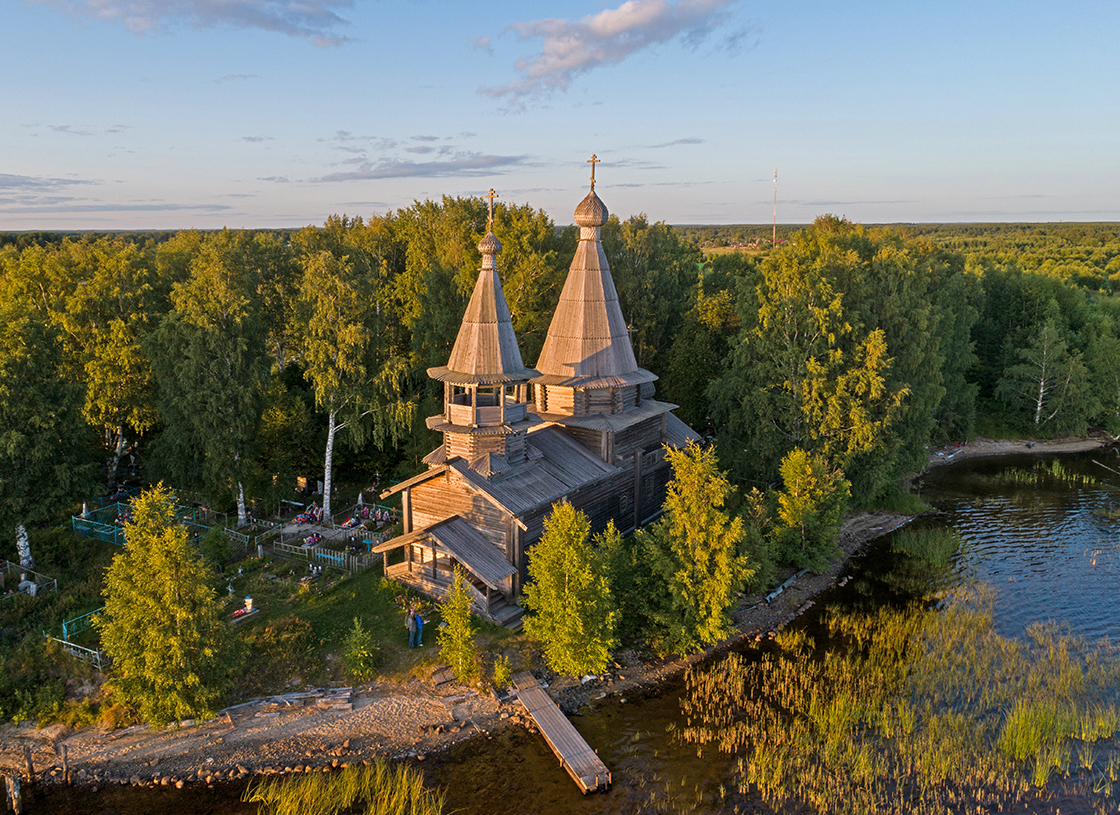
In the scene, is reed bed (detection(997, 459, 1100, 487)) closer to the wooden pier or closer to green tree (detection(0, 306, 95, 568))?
the wooden pier

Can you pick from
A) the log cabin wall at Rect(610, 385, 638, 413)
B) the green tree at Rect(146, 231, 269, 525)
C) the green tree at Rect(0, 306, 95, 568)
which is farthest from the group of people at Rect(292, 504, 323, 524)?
the log cabin wall at Rect(610, 385, 638, 413)

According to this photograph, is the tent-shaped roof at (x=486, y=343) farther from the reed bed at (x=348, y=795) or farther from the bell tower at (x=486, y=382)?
the reed bed at (x=348, y=795)

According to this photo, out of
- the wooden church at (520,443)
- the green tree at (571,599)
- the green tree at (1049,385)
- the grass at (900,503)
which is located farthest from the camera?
the green tree at (1049,385)

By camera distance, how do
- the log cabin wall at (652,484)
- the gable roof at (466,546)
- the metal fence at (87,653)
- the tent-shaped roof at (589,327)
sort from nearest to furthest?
the metal fence at (87,653) → the gable roof at (466,546) → the tent-shaped roof at (589,327) → the log cabin wall at (652,484)

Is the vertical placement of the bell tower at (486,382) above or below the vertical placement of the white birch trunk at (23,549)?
above

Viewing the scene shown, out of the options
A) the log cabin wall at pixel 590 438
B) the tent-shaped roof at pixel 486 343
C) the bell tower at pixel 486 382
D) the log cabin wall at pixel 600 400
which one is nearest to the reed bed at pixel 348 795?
the bell tower at pixel 486 382

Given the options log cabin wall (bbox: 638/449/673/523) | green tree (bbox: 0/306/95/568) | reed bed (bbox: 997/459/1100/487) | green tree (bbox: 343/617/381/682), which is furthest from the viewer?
→ reed bed (bbox: 997/459/1100/487)

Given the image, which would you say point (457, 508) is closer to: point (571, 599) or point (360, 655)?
point (360, 655)
